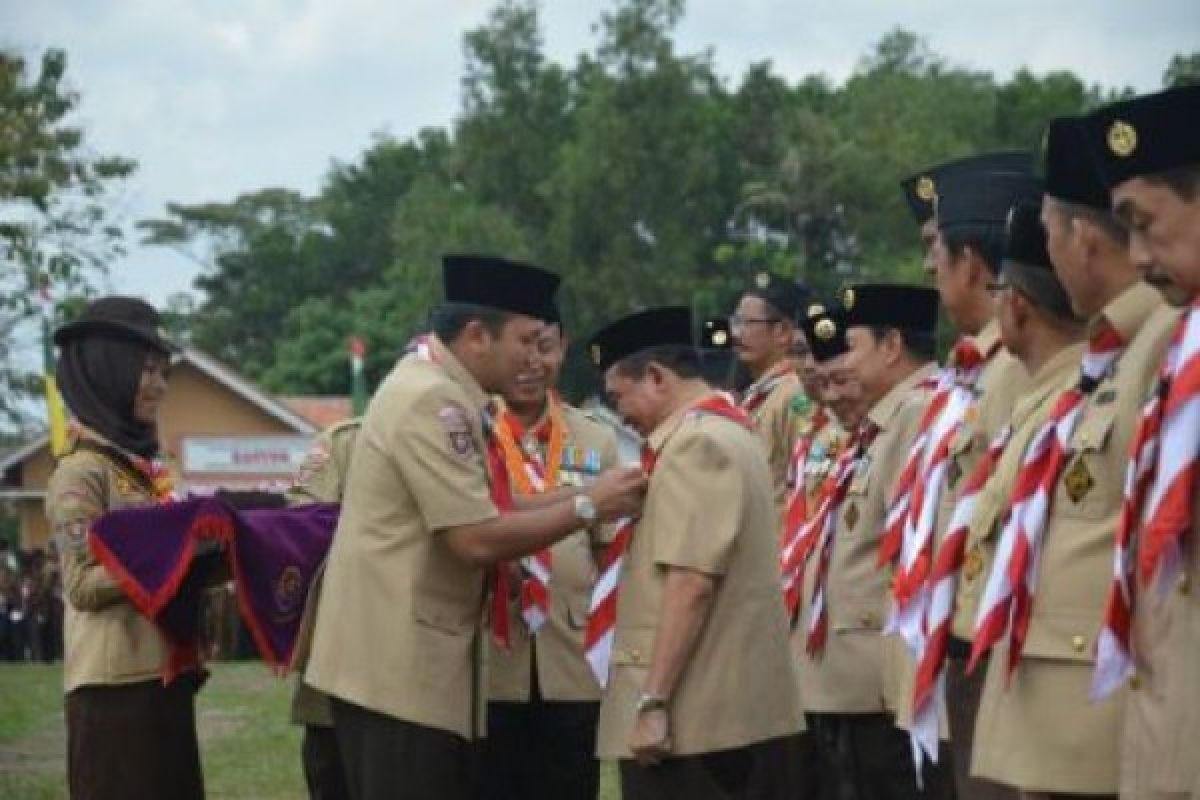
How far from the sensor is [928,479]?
21.8 ft

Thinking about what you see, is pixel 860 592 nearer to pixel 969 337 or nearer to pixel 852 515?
pixel 852 515

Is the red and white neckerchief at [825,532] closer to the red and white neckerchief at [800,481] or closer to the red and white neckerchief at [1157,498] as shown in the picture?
the red and white neckerchief at [800,481]

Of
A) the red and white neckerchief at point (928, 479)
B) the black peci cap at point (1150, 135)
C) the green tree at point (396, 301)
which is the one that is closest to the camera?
the black peci cap at point (1150, 135)

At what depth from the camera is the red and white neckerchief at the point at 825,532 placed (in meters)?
8.55

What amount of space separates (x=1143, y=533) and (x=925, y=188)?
9.39ft

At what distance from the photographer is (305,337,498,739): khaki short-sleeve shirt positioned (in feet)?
22.8

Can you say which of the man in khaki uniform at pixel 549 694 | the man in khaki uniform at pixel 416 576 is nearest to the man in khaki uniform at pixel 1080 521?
the man in khaki uniform at pixel 416 576

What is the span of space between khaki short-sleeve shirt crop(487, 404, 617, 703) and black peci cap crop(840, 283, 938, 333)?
113 cm

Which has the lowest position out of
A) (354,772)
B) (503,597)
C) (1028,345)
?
(354,772)

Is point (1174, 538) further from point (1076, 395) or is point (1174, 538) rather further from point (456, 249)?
point (456, 249)

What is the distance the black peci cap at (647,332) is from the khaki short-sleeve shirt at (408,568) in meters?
0.68

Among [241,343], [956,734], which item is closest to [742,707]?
[956,734]

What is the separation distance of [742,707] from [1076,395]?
215 cm

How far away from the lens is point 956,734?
252 inches
